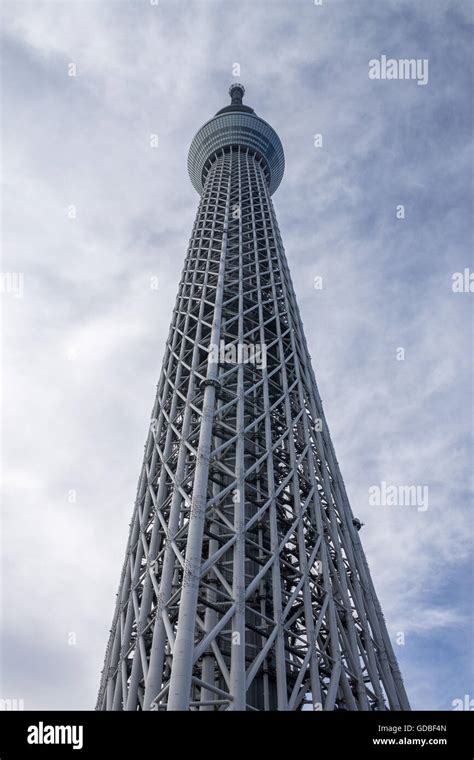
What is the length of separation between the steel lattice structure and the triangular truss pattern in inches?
2.8

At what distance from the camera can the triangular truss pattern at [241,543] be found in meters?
18.4

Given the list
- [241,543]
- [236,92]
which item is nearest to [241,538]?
[241,543]

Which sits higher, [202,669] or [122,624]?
[122,624]

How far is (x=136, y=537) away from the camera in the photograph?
27188mm

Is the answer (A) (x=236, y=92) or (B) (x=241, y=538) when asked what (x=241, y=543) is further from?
(A) (x=236, y=92)

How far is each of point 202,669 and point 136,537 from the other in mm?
9313

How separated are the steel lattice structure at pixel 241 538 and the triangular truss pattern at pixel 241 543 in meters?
0.07

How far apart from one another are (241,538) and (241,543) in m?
0.22

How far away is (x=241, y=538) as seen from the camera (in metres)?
20.3

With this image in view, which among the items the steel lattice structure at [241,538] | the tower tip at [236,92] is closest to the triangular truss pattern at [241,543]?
the steel lattice structure at [241,538]
